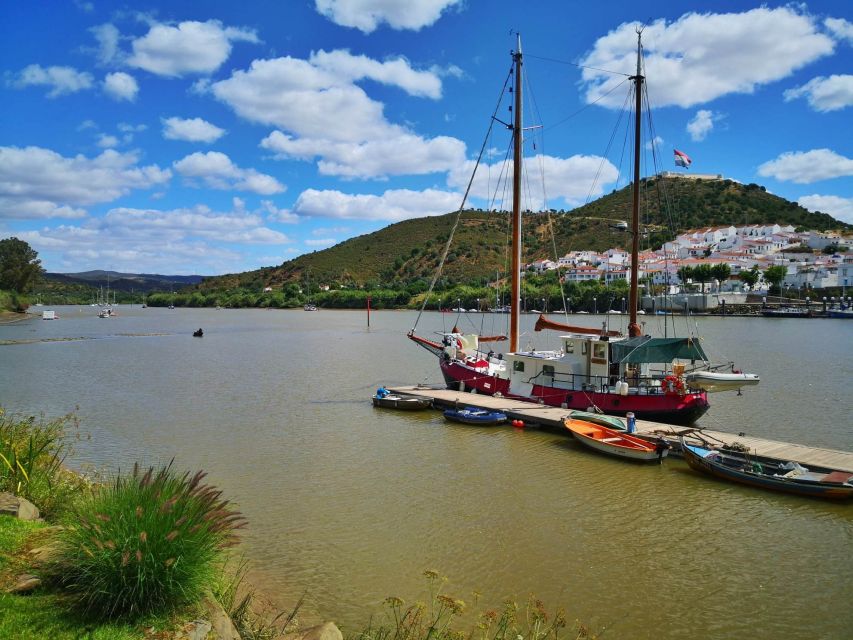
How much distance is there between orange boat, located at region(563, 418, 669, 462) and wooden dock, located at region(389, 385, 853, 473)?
84 centimetres

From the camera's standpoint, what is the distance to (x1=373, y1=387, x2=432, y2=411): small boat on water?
28.1 meters

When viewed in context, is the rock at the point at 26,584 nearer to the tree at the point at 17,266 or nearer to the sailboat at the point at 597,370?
the sailboat at the point at 597,370

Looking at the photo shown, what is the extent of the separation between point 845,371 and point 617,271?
116 metres

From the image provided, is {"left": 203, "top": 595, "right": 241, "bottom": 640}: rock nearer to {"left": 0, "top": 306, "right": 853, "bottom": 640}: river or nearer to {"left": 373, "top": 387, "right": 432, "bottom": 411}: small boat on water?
{"left": 0, "top": 306, "right": 853, "bottom": 640}: river

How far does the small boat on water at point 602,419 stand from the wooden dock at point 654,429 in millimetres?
545

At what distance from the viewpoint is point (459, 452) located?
2114 cm

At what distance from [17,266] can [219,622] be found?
13761cm

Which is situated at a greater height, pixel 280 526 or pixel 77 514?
pixel 77 514

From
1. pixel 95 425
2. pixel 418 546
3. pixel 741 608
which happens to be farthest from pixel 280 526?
pixel 95 425

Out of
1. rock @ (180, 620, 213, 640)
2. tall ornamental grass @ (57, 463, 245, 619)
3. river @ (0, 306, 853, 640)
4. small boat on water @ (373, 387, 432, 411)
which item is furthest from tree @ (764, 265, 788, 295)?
rock @ (180, 620, 213, 640)

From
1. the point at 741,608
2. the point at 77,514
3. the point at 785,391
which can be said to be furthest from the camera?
the point at 785,391

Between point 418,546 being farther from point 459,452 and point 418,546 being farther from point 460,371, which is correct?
point 460,371

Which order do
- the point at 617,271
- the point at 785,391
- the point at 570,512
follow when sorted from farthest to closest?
the point at 617,271
the point at 785,391
the point at 570,512

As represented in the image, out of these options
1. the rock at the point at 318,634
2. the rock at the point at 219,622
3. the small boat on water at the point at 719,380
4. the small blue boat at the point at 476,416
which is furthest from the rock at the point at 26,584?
the small boat on water at the point at 719,380
